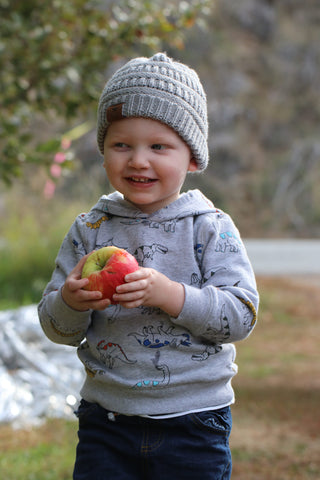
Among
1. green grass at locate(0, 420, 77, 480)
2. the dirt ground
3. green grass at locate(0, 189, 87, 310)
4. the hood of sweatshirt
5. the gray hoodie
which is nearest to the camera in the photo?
the gray hoodie

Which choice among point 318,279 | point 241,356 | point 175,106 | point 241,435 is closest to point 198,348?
point 175,106

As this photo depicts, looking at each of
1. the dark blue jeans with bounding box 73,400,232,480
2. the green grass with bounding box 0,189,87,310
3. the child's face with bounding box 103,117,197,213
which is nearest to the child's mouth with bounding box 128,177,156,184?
the child's face with bounding box 103,117,197,213

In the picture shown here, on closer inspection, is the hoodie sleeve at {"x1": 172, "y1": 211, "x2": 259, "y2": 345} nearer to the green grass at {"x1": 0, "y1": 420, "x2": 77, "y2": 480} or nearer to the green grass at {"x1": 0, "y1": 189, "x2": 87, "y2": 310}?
the green grass at {"x1": 0, "y1": 420, "x2": 77, "y2": 480}

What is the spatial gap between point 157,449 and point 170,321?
1.12ft

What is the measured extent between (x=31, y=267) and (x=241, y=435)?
166 inches

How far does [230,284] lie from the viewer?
165 cm

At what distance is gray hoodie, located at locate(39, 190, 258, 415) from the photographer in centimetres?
162

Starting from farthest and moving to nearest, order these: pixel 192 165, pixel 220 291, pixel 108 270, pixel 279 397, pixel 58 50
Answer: pixel 279 397, pixel 58 50, pixel 192 165, pixel 220 291, pixel 108 270

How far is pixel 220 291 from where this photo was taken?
161cm

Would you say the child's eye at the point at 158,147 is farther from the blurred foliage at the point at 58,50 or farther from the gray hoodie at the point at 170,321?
the blurred foliage at the point at 58,50

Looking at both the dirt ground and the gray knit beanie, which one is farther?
the dirt ground

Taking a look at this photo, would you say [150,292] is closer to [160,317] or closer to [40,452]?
[160,317]

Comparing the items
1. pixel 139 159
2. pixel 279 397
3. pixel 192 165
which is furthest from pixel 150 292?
pixel 279 397

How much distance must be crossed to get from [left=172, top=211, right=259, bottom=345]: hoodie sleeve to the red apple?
183 millimetres
